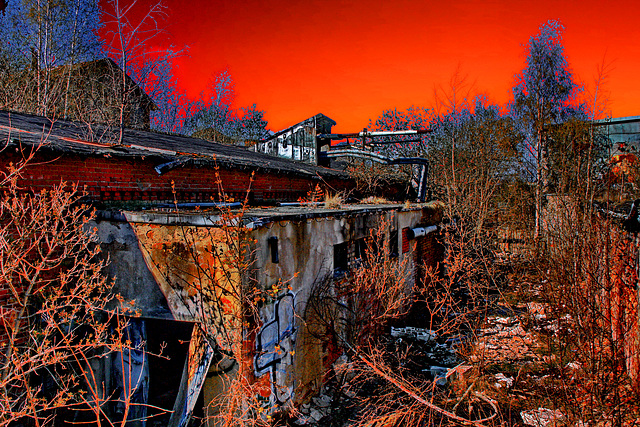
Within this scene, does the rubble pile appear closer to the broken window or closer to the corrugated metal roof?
the broken window

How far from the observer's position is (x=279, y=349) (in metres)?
4.79

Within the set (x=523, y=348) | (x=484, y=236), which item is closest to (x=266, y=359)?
(x=523, y=348)

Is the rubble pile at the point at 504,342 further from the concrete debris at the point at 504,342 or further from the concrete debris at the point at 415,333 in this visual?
the concrete debris at the point at 415,333

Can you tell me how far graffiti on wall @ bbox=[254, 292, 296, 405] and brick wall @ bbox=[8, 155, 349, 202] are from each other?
2.28 meters

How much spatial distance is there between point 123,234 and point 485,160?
15.0 m

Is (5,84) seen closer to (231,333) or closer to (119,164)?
(119,164)

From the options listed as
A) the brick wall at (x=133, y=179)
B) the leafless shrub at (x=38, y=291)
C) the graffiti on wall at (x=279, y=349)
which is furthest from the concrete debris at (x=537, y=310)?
the leafless shrub at (x=38, y=291)

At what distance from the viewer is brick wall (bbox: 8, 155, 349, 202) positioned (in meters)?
4.72

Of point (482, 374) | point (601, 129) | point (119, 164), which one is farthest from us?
point (601, 129)

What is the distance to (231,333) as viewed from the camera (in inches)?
171

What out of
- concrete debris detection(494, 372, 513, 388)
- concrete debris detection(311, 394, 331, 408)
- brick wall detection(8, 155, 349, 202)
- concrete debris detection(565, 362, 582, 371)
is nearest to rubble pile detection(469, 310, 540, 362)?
concrete debris detection(494, 372, 513, 388)

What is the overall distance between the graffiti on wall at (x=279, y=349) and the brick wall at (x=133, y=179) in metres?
2.28

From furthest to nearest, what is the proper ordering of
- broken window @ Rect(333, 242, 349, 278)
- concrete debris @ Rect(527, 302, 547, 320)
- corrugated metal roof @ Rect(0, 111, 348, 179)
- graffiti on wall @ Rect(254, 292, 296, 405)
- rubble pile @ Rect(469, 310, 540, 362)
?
concrete debris @ Rect(527, 302, 547, 320) < rubble pile @ Rect(469, 310, 540, 362) < broken window @ Rect(333, 242, 349, 278) < corrugated metal roof @ Rect(0, 111, 348, 179) < graffiti on wall @ Rect(254, 292, 296, 405)

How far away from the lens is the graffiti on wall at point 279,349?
14.9 ft
